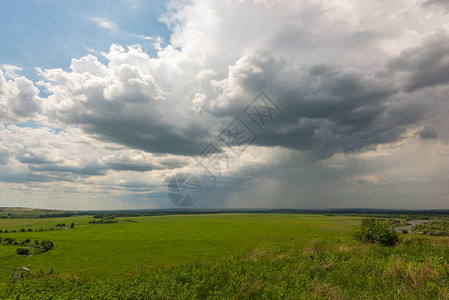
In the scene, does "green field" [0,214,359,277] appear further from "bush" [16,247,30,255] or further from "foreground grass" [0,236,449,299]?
"foreground grass" [0,236,449,299]

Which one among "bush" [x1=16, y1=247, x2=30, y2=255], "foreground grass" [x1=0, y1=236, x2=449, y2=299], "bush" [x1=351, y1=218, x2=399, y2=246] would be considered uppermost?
"foreground grass" [x1=0, y1=236, x2=449, y2=299]

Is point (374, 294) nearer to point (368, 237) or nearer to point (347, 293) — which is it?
point (347, 293)

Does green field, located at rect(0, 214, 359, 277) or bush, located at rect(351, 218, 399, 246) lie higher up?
bush, located at rect(351, 218, 399, 246)

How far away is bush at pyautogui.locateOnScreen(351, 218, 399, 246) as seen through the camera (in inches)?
1047

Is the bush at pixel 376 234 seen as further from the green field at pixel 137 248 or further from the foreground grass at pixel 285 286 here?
the foreground grass at pixel 285 286

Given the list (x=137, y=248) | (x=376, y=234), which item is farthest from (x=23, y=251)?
(x=376, y=234)

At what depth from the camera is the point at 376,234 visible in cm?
2766

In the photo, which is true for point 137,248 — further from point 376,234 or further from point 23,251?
point 376,234

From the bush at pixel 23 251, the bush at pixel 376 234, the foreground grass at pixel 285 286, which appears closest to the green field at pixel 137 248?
the bush at pixel 23 251

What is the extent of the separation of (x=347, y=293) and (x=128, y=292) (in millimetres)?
9040

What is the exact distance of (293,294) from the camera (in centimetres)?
949

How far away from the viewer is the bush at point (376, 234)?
87.2 ft

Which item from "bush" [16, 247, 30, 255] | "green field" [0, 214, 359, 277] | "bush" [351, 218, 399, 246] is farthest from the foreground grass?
"bush" [16, 247, 30, 255]

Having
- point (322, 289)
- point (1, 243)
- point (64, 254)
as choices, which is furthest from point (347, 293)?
point (1, 243)
